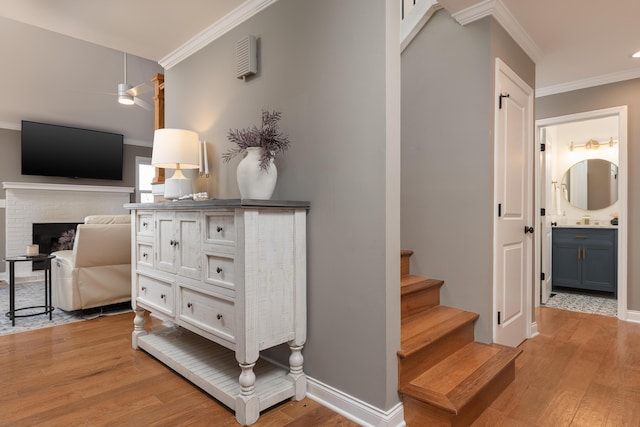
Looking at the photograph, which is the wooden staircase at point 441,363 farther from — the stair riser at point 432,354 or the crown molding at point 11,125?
the crown molding at point 11,125

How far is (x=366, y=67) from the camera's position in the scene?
5.71ft

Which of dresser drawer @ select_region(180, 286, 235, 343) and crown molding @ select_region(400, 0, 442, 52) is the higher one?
crown molding @ select_region(400, 0, 442, 52)

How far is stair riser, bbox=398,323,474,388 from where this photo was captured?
5.80 ft

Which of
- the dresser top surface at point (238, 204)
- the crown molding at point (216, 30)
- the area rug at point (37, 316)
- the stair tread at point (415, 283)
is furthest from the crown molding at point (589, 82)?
the area rug at point (37, 316)

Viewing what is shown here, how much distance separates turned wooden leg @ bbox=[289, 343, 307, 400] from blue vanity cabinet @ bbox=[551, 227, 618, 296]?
4.32m

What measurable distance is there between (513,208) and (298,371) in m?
1.91

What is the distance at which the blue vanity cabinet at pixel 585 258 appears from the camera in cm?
441

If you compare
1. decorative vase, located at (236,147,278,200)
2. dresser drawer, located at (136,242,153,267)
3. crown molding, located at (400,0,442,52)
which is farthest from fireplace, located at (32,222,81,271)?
crown molding, located at (400,0,442,52)

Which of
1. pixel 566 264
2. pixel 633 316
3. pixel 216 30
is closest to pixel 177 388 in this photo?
pixel 216 30

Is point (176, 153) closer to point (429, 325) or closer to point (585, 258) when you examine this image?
point (429, 325)

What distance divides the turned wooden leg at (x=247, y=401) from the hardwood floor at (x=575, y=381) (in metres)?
1.08

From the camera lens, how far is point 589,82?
369 centimetres

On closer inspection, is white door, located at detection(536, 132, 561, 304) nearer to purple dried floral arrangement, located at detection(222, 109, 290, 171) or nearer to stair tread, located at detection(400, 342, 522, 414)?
stair tread, located at detection(400, 342, 522, 414)

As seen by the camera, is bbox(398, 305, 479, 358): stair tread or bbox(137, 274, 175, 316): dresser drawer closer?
bbox(398, 305, 479, 358): stair tread
